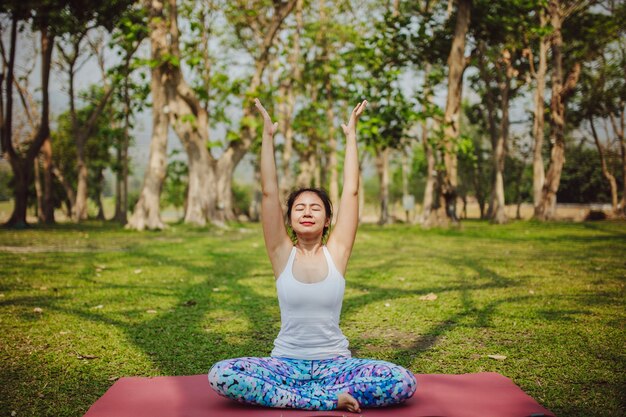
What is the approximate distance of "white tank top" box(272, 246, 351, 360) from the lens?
3281 mm

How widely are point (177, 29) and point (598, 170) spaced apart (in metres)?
37.8

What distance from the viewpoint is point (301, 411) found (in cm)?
307

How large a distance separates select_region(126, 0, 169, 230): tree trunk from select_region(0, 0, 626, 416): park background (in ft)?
0.15

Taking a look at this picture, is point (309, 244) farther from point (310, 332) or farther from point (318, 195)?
point (310, 332)

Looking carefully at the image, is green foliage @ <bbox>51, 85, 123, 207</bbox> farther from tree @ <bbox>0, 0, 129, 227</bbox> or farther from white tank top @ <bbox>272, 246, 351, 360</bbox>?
white tank top @ <bbox>272, 246, 351, 360</bbox>

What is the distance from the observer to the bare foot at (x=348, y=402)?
3031mm

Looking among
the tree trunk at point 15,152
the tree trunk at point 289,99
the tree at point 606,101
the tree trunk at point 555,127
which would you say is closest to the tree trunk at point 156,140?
the tree trunk at point 15,152

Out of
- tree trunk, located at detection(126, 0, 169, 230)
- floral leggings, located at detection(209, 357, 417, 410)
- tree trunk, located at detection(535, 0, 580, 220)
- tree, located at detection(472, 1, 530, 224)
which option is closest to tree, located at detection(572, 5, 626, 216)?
tree, located at detection(472, 1, 530, 224)

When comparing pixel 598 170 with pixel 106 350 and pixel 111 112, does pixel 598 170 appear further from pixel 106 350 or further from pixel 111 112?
pixel 106 350

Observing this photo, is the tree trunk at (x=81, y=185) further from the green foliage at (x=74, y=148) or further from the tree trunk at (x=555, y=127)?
the tree trunk at (x=555, y=127)

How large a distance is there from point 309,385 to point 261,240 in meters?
12.2

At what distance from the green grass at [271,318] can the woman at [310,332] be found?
99cm

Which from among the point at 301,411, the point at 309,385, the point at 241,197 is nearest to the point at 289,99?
the point at 309,385

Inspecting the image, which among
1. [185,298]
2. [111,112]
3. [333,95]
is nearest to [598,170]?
[333,95]
